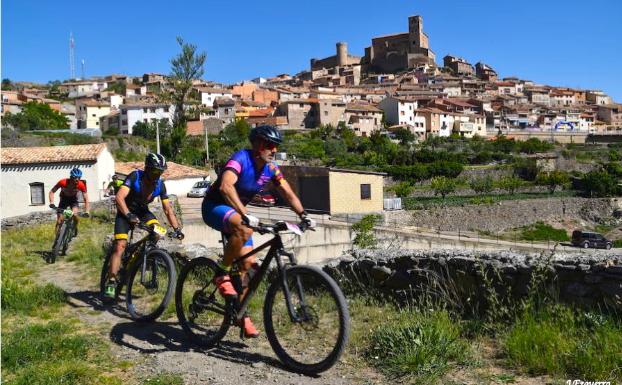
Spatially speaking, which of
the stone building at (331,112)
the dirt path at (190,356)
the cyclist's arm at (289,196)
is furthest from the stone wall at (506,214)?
the stone building at (331,112)

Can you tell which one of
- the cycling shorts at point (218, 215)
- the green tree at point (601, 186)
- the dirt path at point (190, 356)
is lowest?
the green tree at point (601, 186)

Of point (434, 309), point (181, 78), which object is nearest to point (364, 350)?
point (434, 309)

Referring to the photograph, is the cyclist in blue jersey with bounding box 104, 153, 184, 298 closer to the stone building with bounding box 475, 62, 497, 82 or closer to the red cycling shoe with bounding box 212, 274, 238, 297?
the red cycling shoe with bounding box 212, 274, 238, 297

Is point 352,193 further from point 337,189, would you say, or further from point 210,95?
point 210,95

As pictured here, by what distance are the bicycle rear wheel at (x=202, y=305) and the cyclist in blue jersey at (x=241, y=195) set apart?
238mm

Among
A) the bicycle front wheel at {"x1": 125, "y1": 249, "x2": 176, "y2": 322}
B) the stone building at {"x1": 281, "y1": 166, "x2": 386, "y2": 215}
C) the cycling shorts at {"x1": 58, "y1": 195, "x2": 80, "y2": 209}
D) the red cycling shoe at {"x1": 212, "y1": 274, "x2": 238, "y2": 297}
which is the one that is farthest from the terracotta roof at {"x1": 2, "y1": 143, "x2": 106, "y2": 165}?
the red cycling shoe at {"x1": 212, "y1": 274, "x2": 238, "y2": 297}

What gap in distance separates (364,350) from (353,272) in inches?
59.2

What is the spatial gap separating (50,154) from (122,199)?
80.6ft

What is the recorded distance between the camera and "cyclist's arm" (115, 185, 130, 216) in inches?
231

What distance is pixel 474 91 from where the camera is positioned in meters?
129

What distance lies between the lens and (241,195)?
14.6ft

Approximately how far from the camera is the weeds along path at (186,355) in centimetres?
395

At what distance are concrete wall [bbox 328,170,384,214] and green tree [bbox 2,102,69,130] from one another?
40132 mm

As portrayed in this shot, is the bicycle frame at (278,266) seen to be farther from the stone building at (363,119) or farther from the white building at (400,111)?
the white building at (400,111)
